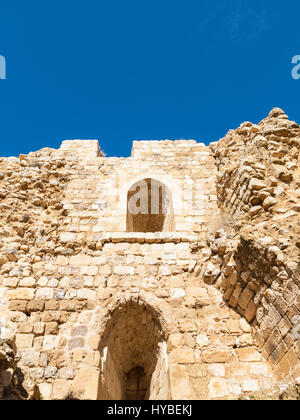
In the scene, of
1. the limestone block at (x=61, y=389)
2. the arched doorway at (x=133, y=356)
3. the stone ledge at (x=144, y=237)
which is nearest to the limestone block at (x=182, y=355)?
the arched doorway at (x=133, y=356)

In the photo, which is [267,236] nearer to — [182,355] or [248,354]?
[248,354]

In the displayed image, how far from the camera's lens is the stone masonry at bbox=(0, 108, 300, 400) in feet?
13.8

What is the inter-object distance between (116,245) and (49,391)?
264 centimetres

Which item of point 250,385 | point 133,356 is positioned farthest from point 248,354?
point 133,356

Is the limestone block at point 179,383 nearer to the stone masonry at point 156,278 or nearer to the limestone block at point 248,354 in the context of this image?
the stone masonry at point 156,278

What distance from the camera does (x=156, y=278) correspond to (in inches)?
214

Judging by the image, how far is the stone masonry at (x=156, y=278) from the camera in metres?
4.20

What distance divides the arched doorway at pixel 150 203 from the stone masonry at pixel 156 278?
74mm

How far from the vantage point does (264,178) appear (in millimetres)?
5320

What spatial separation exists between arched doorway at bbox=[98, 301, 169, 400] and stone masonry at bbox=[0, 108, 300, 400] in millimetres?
26

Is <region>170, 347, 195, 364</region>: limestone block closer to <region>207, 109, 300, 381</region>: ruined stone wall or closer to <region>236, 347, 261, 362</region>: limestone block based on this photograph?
<region>236, 347, 261, 362</region>: limestone block

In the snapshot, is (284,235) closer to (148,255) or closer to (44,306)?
(148,255)

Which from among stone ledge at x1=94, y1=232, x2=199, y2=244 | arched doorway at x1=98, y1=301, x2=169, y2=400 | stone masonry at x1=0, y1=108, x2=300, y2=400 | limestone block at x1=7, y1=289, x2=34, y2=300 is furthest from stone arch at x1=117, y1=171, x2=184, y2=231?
limestone block at x1=7, y1=289, x2=34, y2=300
